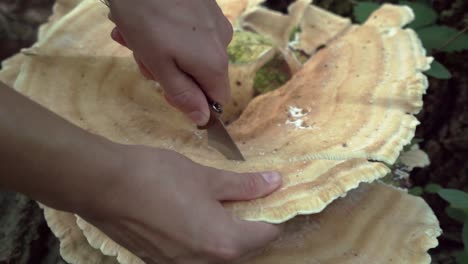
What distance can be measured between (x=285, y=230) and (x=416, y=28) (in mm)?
1809

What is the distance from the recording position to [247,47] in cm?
288

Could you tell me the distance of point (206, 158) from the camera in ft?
7.29

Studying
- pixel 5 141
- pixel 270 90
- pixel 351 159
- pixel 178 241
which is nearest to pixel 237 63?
pixel 270 90

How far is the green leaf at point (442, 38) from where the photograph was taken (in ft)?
10.4

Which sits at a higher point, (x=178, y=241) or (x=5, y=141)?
(x=5, y=141)

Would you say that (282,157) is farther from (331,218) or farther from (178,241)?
(178,241)

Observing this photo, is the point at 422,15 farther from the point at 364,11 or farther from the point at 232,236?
the point at 232,236

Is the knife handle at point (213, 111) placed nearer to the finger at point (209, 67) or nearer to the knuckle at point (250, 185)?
the finger at point (209, 67)

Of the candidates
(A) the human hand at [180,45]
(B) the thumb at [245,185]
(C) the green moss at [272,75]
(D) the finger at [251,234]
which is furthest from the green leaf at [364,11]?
(D) the finger at [251,234]

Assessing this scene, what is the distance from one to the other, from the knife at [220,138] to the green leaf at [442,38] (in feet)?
5.19

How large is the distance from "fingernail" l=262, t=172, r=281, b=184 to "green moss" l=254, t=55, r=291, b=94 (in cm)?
96

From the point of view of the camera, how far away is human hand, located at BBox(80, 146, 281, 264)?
5.06 ft

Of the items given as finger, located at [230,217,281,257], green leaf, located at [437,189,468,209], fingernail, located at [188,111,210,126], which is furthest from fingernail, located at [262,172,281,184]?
green leaf, located at [437,189,468,209]

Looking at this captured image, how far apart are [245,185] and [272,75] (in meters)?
1.12
